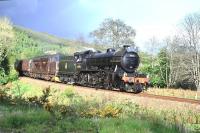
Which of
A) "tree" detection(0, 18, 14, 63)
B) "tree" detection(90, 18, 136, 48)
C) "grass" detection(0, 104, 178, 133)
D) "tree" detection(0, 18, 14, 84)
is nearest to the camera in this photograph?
"grass" detection(0, 104, 178, 133)

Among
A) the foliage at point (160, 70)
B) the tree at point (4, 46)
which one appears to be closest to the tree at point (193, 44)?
the foliage at point (160, 70)

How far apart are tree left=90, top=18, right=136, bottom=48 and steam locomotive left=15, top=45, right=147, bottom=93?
118 ft

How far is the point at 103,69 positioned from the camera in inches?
1288

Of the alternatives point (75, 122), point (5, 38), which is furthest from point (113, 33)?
point (75, 122)

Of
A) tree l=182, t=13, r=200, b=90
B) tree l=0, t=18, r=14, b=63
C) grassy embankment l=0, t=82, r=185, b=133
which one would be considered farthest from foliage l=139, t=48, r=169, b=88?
grassy embankment l=0, t=82, r=185, b=133

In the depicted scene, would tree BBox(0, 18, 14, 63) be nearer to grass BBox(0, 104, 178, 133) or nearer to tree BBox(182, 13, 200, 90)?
tree BBox(182, 13, 200, 90)

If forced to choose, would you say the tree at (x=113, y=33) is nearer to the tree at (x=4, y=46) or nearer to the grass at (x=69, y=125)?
the tree at (x=4, y=46)

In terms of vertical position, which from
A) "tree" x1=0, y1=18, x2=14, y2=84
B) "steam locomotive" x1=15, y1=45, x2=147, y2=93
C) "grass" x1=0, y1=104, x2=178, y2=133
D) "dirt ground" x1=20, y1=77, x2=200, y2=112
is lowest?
"grass" x1=0, y1=104, x2=178, y2=133

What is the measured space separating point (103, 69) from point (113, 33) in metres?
47.9

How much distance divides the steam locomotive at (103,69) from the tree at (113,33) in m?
35.9

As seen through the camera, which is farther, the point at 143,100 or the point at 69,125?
the point at 143,100

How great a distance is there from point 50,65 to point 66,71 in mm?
6796

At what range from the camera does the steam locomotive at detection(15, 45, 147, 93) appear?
30.2 meters

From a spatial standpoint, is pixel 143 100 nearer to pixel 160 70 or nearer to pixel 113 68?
pixel 113 68
